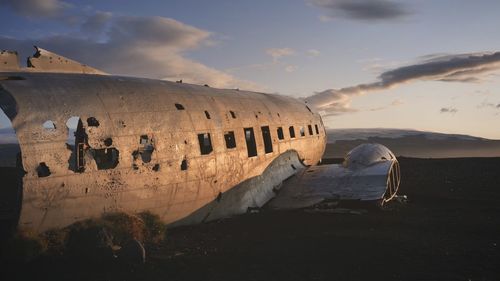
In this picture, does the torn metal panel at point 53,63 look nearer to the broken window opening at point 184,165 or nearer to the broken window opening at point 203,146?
the broken window opening at point 203,146

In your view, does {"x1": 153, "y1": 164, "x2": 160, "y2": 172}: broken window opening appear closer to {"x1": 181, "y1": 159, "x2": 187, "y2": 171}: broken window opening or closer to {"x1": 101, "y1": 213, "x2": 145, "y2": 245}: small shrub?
{"x1": 181, "y1": 159, "x2": 187, "y2": 171}: broken window opening

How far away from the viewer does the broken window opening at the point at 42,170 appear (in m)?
11.1

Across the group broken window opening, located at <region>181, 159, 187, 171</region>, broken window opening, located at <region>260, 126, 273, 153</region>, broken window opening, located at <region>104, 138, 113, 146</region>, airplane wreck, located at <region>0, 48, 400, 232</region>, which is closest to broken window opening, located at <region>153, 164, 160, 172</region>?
airplane wreck, located at <region>0, 48, 400, 232</region>

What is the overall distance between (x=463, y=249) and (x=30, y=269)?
1175 cm

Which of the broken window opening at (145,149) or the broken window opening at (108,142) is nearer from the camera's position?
the broken window opening at (108,142)

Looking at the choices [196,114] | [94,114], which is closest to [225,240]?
[196,114]

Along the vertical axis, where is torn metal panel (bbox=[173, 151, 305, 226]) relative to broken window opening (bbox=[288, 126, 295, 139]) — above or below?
below

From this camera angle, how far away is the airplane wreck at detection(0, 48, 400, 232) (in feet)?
37.4

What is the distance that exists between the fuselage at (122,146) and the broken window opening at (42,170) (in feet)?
0.08

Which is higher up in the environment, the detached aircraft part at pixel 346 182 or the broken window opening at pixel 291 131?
the broken window opening at pixel 291 131

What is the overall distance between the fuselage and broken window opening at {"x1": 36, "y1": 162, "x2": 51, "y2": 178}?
0.02m

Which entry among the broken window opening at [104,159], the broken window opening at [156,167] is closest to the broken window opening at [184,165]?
the broken window opening at [156,167]

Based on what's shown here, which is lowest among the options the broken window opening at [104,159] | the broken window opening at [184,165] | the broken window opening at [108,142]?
the broken window opening at [184,165]

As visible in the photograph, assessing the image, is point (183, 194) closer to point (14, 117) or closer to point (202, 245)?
point (202, 245)
